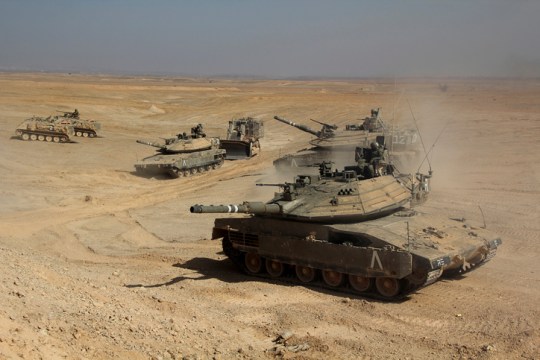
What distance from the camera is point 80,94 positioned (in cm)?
7200

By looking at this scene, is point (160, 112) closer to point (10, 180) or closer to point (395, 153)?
point (10, 180)

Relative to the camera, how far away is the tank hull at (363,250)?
41.7 ft

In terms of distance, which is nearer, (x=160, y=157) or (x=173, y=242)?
(x=173, y=242)

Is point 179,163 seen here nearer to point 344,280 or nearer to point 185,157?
point 185,157

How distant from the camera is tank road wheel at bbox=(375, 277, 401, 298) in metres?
13.0

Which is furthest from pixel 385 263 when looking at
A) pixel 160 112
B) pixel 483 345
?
pixel 160 112

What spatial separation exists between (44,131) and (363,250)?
99.5ft

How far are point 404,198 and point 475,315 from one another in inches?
163

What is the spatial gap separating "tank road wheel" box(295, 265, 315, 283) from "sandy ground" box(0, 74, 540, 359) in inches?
14.4

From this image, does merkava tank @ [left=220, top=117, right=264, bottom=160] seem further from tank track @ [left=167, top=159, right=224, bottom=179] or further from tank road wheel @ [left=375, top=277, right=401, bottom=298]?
tank road wheel @ [left=375, top=277, right=401, bottom=298]

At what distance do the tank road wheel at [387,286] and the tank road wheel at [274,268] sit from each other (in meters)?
2.42

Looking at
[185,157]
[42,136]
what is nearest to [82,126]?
[42,136]

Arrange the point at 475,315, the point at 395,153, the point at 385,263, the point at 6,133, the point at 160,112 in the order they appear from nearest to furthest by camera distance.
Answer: the point at 475,315, the point at 385,263, the point at 395,153, the point at 6,133, the point at 160,112

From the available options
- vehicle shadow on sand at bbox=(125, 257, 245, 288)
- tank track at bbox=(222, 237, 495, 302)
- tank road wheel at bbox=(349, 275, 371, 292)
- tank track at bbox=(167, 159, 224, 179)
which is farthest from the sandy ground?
tank track at bbox=(167, 159, 224, 179)
